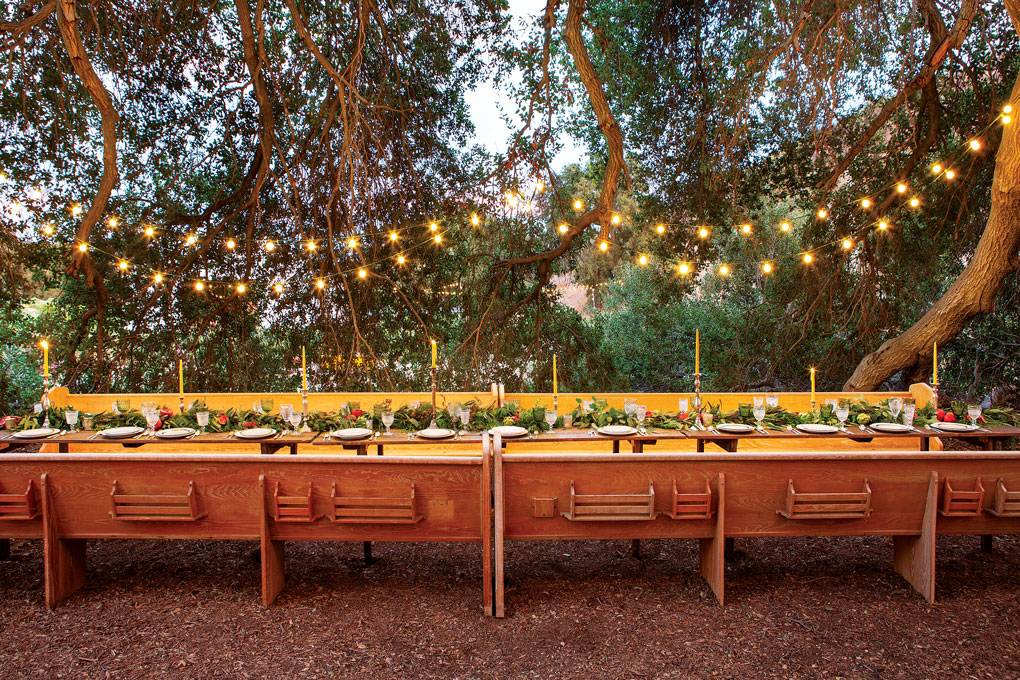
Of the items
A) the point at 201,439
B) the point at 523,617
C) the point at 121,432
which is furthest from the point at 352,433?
the point at 523,617

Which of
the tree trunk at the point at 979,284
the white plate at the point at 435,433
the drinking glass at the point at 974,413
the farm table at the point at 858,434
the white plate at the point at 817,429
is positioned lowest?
the farm table at the point at 858,434

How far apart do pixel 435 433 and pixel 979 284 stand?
653cm

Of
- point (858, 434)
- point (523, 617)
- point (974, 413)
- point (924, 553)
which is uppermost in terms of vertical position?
point (974, 413)

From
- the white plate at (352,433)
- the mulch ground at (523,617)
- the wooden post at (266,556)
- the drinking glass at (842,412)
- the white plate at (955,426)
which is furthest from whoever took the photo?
the drinking glass at (842,412)

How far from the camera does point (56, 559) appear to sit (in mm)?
3145

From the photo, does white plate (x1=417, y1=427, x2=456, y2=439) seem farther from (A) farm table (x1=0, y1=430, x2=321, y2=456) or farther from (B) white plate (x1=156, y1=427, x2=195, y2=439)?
(B) white plate (x1=156, y1=427, x2=195, y2=439)

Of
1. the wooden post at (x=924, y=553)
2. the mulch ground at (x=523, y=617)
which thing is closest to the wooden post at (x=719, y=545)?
the mulch ground at (x=523, y=617)

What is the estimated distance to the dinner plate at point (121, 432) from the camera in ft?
14.0

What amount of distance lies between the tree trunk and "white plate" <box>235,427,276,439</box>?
705 centimetres

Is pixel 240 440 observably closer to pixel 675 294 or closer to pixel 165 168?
pixel 165 168

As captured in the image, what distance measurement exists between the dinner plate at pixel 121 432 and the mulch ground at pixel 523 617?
28.8 inches

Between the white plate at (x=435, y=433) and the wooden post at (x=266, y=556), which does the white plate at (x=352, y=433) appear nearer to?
the white plate at (x=435, y=433)

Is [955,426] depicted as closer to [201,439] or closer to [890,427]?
[890,427]

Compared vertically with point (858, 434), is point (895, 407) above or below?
above
